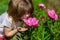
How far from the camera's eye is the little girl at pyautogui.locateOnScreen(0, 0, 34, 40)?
414 cm

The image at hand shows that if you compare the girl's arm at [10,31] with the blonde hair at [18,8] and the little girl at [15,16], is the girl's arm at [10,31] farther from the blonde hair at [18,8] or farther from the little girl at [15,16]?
the blonde hair at [18,8]

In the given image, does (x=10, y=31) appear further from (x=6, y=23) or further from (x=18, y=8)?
(x=18, y=8)

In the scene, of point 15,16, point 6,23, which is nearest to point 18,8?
point 15,16

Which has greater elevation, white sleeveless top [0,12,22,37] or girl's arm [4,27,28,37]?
white sleeveless top [0,12,22,37]

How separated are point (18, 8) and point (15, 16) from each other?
0.34ft

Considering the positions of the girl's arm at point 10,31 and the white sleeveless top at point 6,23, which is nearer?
the girl's arm at point 10,31

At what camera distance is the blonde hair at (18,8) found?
13.6 ft

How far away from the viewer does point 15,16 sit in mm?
4191

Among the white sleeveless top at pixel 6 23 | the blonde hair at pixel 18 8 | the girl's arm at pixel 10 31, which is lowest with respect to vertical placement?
the girl's arm at pixel 10 31

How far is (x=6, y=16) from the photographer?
14.1 feet

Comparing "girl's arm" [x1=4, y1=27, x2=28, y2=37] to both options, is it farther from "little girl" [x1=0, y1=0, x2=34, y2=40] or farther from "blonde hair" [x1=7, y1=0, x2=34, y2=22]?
"blonde hair" [x1=7, y1=0, x2=34, y2=22]

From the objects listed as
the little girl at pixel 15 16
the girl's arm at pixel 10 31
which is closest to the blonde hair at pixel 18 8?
the little girl at pixel 15 16

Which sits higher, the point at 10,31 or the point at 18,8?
the point at 18,8

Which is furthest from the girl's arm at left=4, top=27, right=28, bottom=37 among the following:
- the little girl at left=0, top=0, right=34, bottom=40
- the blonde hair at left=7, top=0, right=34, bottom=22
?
the blonde hair at left=7, top=0, right=34, bottom=22
